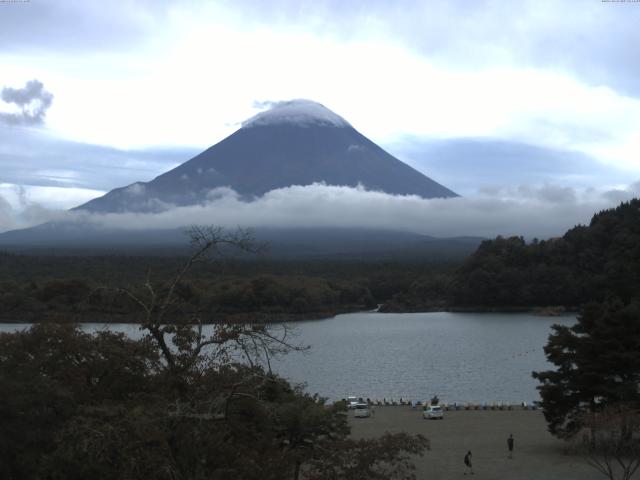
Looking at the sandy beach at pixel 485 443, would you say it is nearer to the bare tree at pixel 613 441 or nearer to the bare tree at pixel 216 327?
the bare tree at pixel 613 441

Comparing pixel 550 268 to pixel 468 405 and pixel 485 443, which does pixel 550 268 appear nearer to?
pixel 468 405

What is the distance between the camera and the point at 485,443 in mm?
17375

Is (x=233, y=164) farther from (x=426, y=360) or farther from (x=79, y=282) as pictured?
(x=426, y=360)

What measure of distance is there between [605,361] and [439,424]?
5.96m

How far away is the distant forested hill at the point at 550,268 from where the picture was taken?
63812 millimetres

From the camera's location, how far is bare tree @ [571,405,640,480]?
11.4 metres

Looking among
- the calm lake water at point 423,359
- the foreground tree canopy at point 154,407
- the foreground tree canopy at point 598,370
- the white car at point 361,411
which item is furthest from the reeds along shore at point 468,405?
the foreground tree canopy at point 154,407

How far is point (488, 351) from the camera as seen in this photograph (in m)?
38.5

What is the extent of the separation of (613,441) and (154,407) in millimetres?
8798

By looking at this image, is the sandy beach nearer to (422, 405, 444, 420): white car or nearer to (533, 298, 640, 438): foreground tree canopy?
(422, 405, 444, 420): white car

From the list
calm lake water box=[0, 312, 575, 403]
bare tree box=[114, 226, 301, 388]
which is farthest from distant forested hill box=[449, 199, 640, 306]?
bare tree box=[114, 226, 301, 388]

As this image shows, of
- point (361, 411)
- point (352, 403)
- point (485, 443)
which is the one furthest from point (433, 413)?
point (485, 443)

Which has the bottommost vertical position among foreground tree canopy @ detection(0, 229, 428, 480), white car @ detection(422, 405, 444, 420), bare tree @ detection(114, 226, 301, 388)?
white car @ detection(422, 405, 444, 420)

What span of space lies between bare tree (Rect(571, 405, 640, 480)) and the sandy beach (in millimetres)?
467
